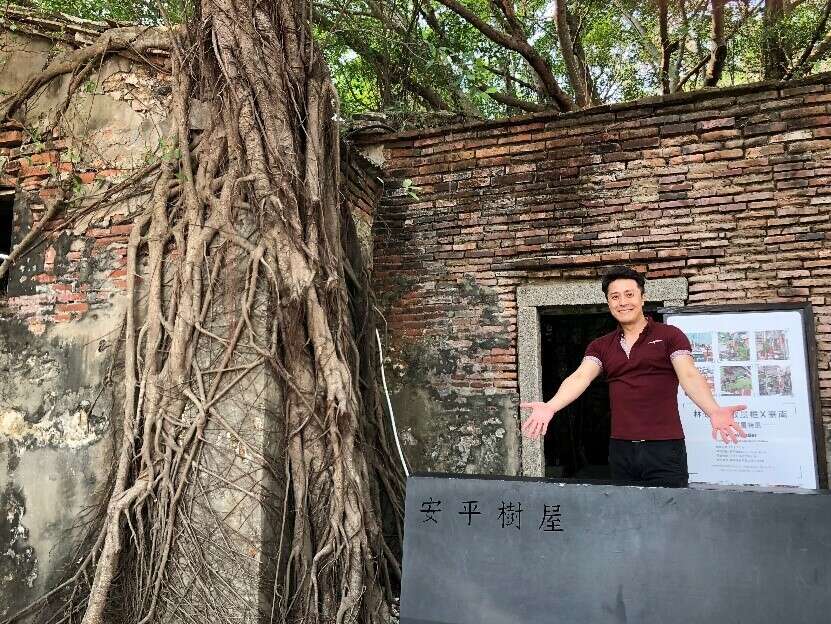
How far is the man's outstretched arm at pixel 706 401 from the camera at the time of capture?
2.39 meters

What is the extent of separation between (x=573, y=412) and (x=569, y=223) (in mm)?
4448

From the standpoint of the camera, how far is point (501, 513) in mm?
1911

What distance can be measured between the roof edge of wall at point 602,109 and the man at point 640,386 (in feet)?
8.51

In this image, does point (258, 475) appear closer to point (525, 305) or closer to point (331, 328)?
point (331, 328)

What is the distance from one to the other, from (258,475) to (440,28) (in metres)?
6.37

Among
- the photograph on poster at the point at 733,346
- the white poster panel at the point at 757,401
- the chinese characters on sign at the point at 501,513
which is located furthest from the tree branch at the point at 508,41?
the chinese characters on sign at the point at 501,513

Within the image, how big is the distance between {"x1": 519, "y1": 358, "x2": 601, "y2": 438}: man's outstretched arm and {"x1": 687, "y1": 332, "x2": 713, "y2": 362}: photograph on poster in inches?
69.2

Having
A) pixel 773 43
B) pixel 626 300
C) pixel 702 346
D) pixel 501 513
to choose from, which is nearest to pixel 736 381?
pixel 702 346

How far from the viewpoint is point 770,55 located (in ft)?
22.2

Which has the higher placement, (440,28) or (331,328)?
(440,28)

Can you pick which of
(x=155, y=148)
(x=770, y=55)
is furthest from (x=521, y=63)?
(x=155, y=148)

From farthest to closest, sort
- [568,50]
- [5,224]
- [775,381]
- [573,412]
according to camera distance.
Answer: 1. [573,412]
2. [568,50]
3. [5,224]
4. [775,381]

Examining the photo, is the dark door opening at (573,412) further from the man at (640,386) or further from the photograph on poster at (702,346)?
the man at (640,386)

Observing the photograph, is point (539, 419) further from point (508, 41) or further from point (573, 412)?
point (573, 412)
